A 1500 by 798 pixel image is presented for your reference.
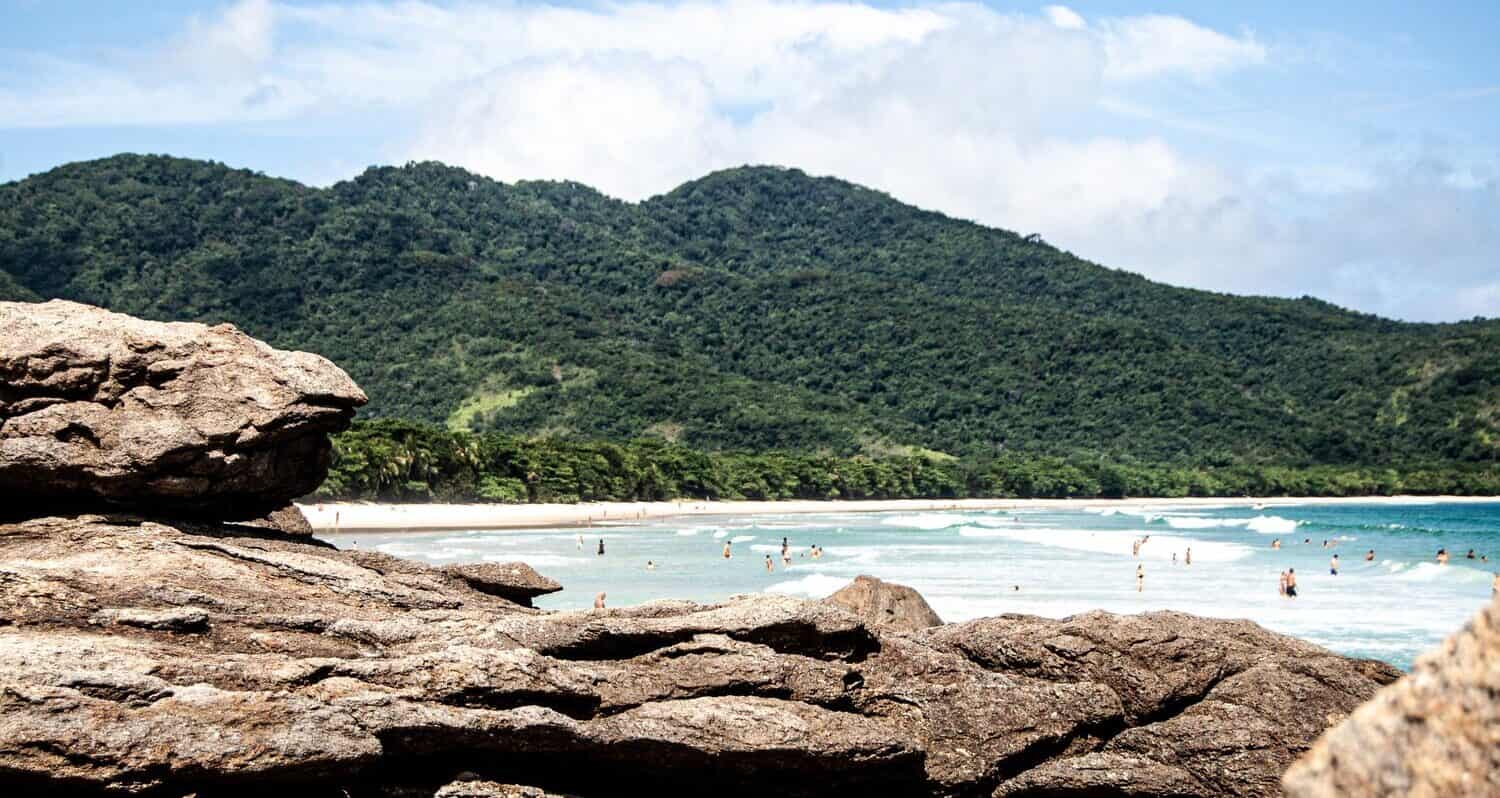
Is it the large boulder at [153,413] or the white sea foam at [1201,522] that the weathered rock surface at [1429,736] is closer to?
the large boulder at [153,413]

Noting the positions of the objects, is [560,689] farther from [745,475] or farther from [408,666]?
[745,475]

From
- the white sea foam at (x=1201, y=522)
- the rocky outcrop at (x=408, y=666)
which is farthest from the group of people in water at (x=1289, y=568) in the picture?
the rocky outcrop at (x=408, y=666)

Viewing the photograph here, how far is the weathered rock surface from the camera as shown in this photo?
3.43m

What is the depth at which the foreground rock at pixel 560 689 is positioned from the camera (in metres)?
8.94

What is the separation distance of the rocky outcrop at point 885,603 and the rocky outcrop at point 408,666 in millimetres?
5439

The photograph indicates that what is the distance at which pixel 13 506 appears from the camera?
1253 cm

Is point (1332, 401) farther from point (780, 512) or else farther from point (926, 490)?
point (780, 512)

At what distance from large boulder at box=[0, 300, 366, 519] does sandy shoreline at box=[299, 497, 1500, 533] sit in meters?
58.1

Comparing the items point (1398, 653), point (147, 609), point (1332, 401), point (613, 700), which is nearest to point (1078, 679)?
point (613, 700)

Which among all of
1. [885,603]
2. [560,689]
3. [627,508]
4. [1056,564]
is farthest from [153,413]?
[627,508]

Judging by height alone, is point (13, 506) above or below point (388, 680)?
above

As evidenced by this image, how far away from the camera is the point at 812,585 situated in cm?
5209

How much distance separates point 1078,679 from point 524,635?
486cm

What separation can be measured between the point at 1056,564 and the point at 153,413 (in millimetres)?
55323
